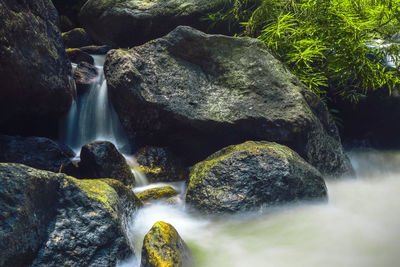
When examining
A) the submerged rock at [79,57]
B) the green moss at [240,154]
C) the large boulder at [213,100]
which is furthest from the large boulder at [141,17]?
the green moss at [240,154]

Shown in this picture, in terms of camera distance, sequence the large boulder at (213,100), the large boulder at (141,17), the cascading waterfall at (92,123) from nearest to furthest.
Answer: the large boulder at (213,100)
the cascading waterfall at (92,123)
the large boulder at (141,17)

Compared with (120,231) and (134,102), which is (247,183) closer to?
(120,231)

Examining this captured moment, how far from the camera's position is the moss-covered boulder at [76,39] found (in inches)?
345

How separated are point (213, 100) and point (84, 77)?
2.43 metres

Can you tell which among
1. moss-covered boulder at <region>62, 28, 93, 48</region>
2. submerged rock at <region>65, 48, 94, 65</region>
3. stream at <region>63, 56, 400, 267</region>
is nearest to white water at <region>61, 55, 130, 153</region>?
stream at <region>63, 56, 400, 267</region>

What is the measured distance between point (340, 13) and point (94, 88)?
4.22m

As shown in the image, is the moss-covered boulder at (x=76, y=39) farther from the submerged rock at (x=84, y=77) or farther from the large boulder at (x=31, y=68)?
the large boulder at (x=31, y=68)

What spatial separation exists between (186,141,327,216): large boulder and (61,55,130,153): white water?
1925 millimetres

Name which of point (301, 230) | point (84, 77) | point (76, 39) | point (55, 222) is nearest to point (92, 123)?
point (84, 77)

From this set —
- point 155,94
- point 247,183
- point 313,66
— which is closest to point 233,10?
point 313,66

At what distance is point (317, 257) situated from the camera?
7.15ft

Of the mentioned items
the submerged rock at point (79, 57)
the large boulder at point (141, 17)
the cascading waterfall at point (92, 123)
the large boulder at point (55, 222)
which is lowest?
the large boulder at point (55, 222)

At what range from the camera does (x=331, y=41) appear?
5113 millimetres

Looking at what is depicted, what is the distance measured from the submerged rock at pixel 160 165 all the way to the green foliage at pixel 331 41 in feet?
7.91
